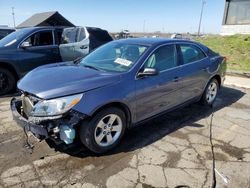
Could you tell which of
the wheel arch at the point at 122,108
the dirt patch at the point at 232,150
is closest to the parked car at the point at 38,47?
the wheel arch at the point at 122,108

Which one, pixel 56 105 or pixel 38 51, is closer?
pixel 56 105

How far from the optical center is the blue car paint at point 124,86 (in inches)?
126

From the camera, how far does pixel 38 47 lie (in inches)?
274

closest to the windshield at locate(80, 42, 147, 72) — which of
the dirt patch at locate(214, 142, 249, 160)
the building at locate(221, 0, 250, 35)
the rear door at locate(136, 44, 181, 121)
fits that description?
the rear door at locate(136, 44, 181, 121)

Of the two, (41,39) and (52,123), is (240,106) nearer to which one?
(52,123)

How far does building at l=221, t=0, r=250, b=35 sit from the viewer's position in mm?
16922

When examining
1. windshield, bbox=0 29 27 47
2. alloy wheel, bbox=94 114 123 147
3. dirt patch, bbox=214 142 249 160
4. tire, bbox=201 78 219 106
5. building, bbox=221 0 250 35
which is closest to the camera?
alloy wheel, bbox=94 114 123 147

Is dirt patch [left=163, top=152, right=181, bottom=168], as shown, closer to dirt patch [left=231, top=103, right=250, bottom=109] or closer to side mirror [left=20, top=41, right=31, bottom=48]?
dirt patch [left=231, top=103, right=250, bottom=109]

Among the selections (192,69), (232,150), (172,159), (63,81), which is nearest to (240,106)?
(192,69)

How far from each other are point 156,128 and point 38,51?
14.0 feet

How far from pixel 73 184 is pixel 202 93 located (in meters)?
3.46

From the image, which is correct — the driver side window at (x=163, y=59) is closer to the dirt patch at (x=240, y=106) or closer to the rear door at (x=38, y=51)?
the dirt patch at (x=240, y=106)

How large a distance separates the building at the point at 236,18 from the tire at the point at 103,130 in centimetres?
1592

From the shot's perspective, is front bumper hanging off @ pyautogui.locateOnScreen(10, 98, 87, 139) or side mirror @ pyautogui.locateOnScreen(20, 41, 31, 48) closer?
front bumper hanging off @ pyautogui.locateOnScreen(10, 98, 87, 139)
